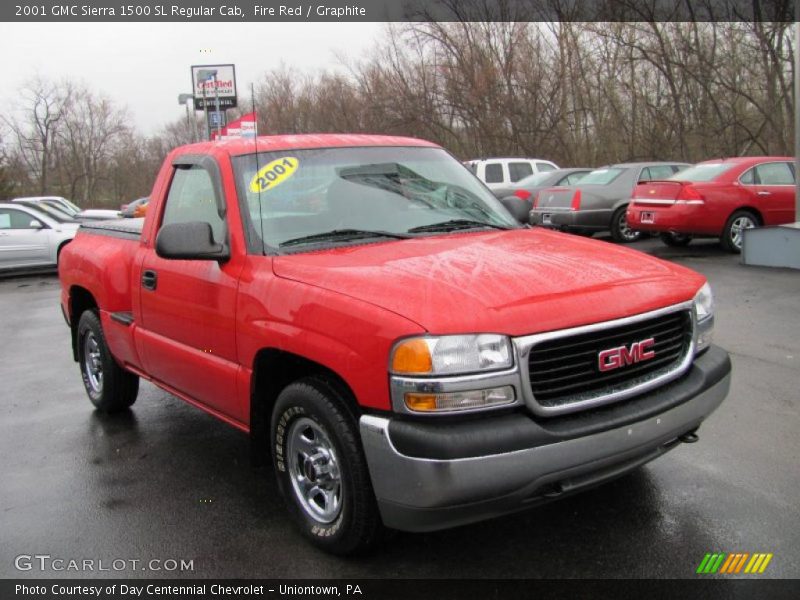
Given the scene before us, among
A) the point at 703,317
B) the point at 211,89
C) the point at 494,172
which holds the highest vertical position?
the point at 211,89

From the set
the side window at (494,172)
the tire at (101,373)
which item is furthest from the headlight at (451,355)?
the side window at (494,172)

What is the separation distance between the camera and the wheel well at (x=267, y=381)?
336 cm

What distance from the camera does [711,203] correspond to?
12055 mm

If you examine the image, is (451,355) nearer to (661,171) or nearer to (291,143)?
(291,143)

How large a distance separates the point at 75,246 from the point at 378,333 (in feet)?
13.0

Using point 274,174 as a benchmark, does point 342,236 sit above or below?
below

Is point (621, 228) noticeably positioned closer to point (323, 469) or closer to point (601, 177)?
point (601, 177)

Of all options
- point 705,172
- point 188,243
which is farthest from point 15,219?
point 188,243

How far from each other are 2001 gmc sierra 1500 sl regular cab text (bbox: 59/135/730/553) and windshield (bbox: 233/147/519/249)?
0.04 feet

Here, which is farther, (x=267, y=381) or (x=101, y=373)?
(x=101, y=373)

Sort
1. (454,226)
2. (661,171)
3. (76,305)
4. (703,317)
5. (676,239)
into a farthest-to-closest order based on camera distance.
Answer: (661,171), (676,239), (76,305), (454,226), (703,317)

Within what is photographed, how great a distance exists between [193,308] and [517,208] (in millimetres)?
2109

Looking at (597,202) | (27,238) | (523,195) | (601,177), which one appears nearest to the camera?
(523,195)

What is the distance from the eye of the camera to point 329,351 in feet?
9.59
